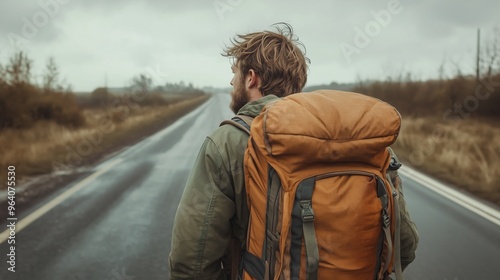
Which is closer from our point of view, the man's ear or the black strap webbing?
the black strap webbing

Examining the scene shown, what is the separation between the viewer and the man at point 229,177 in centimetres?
154

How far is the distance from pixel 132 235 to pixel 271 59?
3.24 metres

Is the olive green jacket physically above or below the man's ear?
below

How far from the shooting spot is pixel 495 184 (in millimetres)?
6699

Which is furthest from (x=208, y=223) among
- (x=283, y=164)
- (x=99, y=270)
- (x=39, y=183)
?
(x=39, y=183)

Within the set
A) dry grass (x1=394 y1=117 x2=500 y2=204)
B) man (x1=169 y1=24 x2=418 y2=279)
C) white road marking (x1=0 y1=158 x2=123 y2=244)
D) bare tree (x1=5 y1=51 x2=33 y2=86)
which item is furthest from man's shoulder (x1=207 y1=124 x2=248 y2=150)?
bare tree (x1=5 y1=51 x2=33 y2=86)

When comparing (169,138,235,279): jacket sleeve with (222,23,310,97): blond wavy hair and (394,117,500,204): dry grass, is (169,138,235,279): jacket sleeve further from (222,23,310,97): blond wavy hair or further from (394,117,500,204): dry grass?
(394,117,500,204): dry grass

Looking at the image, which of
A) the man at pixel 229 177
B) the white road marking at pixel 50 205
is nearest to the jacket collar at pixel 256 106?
the man at pixel 229 177

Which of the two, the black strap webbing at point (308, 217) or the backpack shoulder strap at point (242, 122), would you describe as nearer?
the black strap webbing at point (308, 217)

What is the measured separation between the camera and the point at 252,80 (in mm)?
1685

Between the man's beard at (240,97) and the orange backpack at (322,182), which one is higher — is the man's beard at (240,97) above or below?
above

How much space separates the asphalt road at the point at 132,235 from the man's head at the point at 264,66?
228 cm

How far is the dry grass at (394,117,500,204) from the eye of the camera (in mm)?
6922

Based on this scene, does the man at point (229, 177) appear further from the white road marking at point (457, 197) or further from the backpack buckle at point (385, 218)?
the white road marking at point (457, 197)
